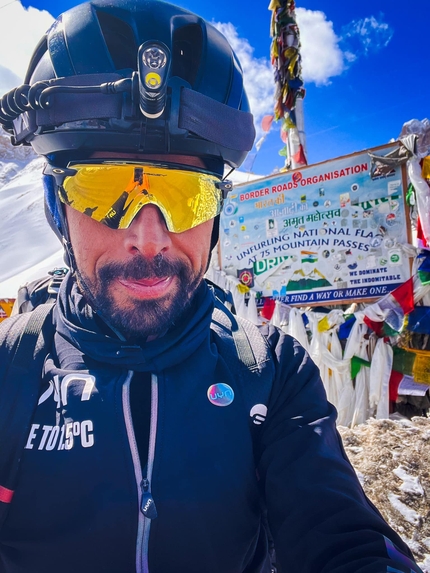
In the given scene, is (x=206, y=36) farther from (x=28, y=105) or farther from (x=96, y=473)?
(x=96, y=473)

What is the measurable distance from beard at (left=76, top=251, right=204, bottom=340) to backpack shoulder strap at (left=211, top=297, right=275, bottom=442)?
27 cm

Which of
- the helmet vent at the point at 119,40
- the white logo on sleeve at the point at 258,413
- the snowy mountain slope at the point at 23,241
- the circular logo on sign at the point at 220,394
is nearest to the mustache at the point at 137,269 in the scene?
the circular logo on sign at the point at 220,394

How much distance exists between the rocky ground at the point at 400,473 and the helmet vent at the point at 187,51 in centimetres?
242

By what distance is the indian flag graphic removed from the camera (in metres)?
5.35

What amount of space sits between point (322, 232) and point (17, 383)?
4.78 m

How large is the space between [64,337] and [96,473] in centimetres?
49

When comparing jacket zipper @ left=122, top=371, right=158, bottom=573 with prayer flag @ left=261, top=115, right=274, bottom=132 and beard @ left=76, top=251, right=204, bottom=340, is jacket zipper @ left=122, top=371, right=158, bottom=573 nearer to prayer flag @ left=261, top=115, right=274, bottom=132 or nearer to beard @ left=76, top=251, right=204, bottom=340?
beard @ left=76, top=251, right=204, bottom=340

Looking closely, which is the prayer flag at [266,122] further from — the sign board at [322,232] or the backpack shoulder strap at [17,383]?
the backpack shoulder strap at [17,383]

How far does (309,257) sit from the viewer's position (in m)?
5.39

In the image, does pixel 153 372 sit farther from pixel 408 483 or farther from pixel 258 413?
pixel 408 483

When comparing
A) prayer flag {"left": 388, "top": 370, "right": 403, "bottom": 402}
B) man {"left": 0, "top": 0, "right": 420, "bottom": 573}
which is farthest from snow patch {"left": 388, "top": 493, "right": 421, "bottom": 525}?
prayer flag {"left": 388, "top": 370, "right": 403, "bottom": 402}

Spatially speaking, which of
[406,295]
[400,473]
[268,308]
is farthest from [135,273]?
[268,308]

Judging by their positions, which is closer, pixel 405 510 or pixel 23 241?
pixel 405 510

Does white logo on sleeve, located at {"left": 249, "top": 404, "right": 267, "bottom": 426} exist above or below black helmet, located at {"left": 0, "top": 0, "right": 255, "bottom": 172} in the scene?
below
